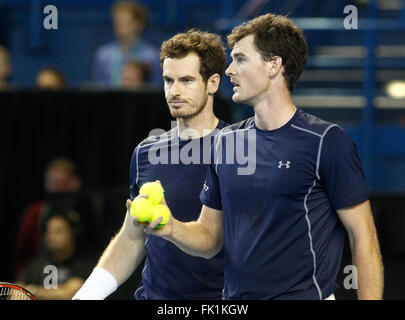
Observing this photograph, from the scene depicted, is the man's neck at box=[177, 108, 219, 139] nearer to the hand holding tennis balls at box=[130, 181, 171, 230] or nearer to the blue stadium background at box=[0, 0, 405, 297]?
the hand holding tennis balls at box=[130, 181, 171, 230]

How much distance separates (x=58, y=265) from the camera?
6.46 m

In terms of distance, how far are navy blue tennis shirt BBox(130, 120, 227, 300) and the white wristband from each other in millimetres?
222

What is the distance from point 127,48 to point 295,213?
5.00 meters

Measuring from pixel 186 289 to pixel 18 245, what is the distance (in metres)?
3.56

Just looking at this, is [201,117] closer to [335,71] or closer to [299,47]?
[299,47]

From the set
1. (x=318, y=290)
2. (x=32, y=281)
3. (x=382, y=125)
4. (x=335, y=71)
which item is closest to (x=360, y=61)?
(x=335, y=71)

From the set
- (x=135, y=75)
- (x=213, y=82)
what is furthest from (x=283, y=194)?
(x=135, y=75)

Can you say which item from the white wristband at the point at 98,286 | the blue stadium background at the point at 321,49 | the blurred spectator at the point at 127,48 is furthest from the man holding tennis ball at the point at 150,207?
the blurred spectator at the point at 127,48

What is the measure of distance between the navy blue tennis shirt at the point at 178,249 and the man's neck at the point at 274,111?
0.67 metres

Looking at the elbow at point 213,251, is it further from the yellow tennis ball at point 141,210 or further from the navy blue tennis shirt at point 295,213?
the yellow tennis ball at point 141,210

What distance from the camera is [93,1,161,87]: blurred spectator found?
25.4 feet

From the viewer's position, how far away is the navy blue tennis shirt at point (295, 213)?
122 inches

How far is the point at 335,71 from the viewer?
8.26m

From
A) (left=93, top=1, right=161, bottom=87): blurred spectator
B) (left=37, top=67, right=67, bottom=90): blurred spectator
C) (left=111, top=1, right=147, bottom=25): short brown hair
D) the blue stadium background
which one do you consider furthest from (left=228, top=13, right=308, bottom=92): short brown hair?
(left=37, top=67, right=67, bottom=90): blurred spectator
